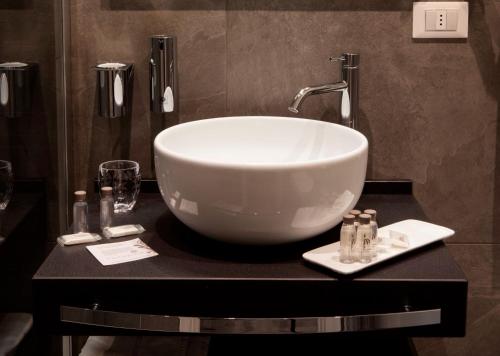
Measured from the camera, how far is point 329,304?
1.72 meters

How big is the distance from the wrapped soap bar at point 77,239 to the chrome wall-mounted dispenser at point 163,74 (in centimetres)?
41

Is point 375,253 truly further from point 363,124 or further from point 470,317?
point 470,317

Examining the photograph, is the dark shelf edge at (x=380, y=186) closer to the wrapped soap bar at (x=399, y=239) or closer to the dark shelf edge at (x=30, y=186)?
the dark shelf edge at (x=30, y=186)

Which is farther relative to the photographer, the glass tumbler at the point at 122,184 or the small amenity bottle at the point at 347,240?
the glass tumbler at the point at 122,184

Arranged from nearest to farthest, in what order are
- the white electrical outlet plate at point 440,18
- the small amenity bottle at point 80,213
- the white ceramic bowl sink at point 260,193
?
the white ceramic bowl sink at point 260,193, the small amenity bottle at point 80,213, the white electrical outlet plate at point 440,18

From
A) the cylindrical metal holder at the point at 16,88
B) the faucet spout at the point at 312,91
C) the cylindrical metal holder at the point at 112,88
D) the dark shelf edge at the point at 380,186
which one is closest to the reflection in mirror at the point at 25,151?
the cylindrical metal holder at the point at 16,88

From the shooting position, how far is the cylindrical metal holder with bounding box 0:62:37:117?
1870mm

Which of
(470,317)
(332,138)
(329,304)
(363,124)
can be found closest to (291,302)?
(329,304)

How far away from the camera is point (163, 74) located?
2.15m

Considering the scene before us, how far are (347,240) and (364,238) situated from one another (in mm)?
34

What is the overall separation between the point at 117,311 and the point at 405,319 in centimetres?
56

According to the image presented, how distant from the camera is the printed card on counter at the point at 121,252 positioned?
1.80 m

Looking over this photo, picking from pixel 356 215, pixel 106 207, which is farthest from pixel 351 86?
pixel 106 207

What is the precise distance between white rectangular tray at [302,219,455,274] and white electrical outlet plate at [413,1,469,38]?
0.51m
